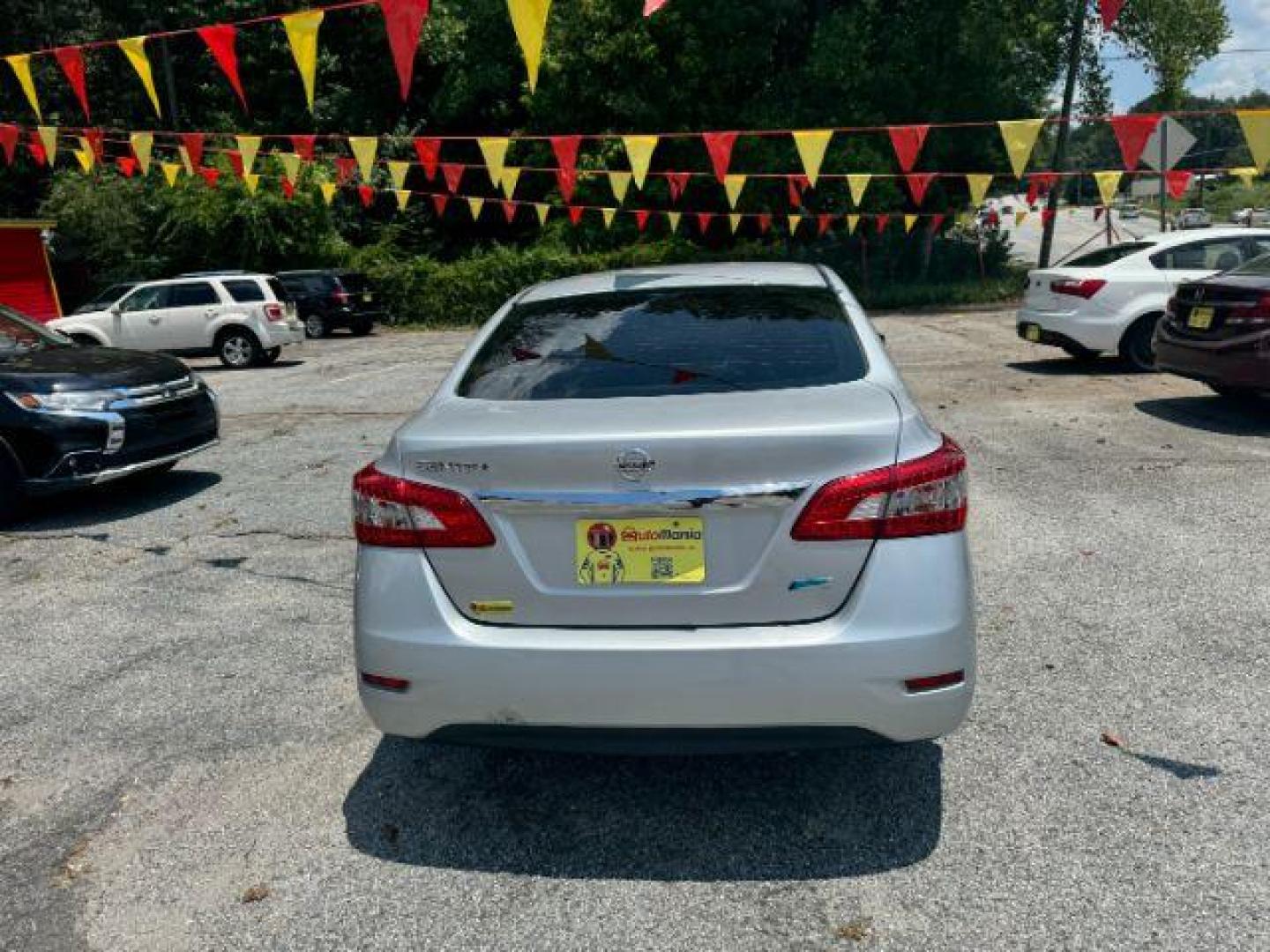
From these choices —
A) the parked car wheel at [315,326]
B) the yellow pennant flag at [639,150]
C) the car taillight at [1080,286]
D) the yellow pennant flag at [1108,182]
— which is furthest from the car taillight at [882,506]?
the parked car wheel at [315,326]

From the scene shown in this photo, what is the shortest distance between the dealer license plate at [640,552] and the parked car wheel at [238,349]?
16.2 m

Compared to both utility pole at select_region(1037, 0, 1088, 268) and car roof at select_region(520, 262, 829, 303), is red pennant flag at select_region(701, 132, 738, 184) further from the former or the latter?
utility pole at select_region(1037, 0, 1088, 268)

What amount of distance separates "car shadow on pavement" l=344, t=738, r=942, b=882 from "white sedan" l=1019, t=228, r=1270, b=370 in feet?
30.5

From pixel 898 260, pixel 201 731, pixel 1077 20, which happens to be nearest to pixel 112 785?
pixel 201 731

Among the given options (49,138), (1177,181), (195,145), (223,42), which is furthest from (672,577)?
(195,145)

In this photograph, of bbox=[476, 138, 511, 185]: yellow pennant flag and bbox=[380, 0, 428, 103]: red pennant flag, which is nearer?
bbox=[380, 0, 428, 103]: red pennant flag

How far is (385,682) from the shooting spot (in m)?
2.69

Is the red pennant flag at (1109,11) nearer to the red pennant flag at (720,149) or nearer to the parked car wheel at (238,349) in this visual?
the red pennant flag at (720,149)

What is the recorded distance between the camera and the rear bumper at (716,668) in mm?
2479

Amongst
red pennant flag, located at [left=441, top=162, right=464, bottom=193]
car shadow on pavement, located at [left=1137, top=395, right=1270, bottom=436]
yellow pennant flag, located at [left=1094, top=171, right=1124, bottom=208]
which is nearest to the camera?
car shadow on pavement, located at [left=1137, top=395, right=1270, bottom=436]

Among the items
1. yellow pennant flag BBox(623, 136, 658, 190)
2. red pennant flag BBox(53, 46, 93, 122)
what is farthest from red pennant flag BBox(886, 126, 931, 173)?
red pennant flag BBox(53, 46, 93, 122)

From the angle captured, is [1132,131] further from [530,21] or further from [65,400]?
[65,400]

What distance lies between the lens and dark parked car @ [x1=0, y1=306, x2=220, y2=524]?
652 cm

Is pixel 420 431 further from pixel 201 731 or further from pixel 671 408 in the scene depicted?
pixel 201 731
